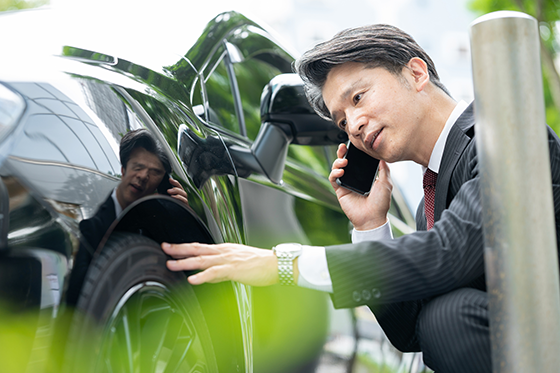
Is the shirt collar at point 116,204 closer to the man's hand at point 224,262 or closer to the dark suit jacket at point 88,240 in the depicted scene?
the dark suit jacket at point 88,240

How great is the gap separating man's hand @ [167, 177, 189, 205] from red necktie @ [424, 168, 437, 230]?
37.6 inches

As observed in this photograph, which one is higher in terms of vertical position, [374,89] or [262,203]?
[374,89]

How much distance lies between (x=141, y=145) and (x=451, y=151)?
91 cm

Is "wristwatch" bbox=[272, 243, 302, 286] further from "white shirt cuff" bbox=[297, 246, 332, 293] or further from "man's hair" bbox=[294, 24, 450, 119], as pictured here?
"man's hair" bbox=[294, 24, 450, 119]

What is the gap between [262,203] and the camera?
169cm

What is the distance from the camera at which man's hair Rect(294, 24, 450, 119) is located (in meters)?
1.68

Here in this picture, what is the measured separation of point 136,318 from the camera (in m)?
1.01

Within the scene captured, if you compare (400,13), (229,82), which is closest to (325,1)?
(400,13)

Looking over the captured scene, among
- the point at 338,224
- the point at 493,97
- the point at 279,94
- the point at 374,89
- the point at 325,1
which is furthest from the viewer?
the point at 325,1

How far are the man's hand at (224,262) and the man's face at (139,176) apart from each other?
0.13 meters

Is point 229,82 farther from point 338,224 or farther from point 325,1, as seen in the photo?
point 325,1

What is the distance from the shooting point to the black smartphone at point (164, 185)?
A: 3.48 ft

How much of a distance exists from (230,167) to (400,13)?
30465 mm

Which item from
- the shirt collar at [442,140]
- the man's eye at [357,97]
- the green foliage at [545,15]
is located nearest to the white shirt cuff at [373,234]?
→ the shirt collar at [442,140]
